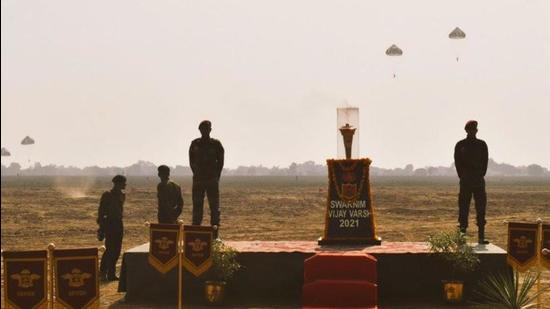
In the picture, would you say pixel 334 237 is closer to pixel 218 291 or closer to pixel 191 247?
pixel 218 291

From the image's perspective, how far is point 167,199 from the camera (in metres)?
15.6

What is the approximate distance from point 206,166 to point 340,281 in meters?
3.52

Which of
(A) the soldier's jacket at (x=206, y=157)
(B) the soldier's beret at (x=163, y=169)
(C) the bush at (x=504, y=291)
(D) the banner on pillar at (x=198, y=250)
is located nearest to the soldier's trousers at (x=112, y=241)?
(B) the soldier's beret at (x=163, y=169)

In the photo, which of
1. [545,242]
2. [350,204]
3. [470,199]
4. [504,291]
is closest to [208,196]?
[350,204]

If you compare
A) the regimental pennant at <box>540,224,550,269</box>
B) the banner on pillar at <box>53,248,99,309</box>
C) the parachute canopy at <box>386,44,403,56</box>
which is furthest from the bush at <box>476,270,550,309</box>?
the parachute canopy at <box>386,44,403,56</box>

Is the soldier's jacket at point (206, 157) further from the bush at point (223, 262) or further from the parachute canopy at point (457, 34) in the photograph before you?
the parachute canopy at point (457, 34)

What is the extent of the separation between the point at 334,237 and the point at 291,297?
64.8 inches

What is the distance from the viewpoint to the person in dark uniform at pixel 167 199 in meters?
15.6

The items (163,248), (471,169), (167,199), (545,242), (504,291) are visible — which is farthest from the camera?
(167,199)

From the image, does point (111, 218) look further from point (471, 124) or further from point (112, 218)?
point (471, 124)

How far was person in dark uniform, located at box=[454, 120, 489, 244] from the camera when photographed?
582 inches

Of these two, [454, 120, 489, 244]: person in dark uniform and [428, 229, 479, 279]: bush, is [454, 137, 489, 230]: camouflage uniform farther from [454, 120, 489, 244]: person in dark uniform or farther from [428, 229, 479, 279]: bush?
[428, 229, 479, 279]: bush

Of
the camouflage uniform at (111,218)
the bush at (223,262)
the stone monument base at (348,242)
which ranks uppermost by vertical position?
the camouflage uniform at (111,218)

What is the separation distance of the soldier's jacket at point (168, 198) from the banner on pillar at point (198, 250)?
9.94 feet
